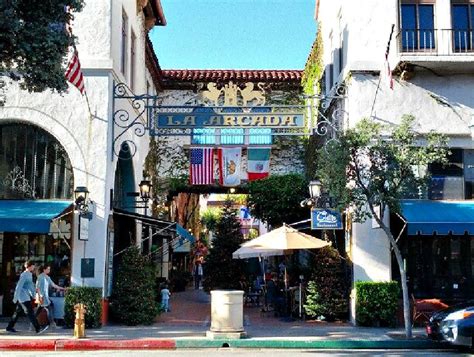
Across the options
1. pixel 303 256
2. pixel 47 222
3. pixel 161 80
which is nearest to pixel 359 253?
pixel 303 256

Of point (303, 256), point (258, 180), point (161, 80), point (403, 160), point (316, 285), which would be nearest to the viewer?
point (403, 160)

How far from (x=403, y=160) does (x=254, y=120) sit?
4969 millimetres

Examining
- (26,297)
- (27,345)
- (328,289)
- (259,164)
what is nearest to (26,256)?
(26,297)

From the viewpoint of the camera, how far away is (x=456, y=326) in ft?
41.3

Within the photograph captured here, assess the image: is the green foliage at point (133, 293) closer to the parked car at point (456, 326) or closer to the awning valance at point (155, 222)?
the awning valance at point (155, 222)

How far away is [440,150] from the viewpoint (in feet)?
49.6

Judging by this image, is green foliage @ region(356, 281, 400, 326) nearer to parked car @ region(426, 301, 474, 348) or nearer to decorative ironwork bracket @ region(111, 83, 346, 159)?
parked car @ region(426, 301, 474, 348)

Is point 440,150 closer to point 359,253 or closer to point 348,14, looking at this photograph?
point 359,253

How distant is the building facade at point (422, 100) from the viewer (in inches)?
691

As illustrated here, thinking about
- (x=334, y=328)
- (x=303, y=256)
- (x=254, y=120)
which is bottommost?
(x=334, y=328)

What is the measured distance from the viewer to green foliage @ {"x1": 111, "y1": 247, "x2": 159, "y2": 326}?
55.4 ft

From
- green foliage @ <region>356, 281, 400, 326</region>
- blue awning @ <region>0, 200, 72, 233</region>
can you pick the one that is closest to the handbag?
blue awning @ <region>0, 200, 72, 233</region>

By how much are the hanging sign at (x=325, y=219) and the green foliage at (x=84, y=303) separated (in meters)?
5.94

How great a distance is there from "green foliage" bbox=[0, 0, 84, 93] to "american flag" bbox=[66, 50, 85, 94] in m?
3.43
